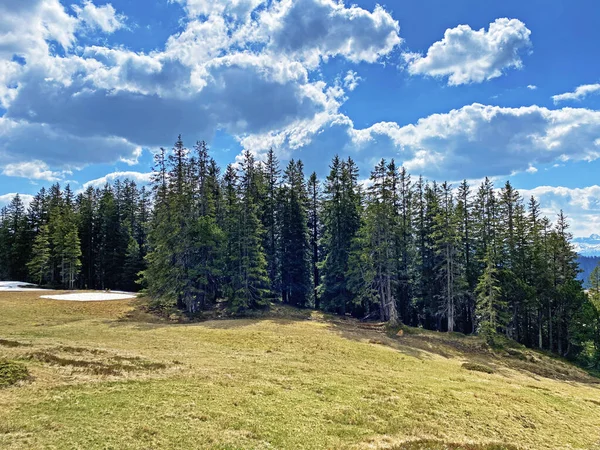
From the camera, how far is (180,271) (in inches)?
1420

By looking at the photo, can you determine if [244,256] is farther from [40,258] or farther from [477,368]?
[40,258]

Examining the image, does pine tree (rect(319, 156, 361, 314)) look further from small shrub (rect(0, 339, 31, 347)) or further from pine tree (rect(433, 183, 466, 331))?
small shrub (rect(0, 339, 31, 347))

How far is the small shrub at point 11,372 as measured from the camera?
1224cm

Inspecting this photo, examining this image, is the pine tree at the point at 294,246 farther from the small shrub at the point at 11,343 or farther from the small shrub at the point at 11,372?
the small shrub at the point at 11,372

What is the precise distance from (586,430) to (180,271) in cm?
3180

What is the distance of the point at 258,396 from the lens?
13.4 m

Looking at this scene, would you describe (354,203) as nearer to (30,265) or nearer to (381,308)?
(381,308)

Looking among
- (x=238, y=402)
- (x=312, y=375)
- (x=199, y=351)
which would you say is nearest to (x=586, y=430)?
(x=312, y=375)

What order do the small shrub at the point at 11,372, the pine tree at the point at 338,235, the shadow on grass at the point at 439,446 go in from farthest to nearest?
the pine tree at the point at 338,235 < the small shrub at the point at 11,372 < the shadow on grass at the point at 439,446

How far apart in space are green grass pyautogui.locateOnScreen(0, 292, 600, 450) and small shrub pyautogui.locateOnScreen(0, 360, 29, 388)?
0.47 m

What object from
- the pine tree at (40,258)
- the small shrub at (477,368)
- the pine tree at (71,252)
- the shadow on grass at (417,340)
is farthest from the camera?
the pine tree at (40,258)

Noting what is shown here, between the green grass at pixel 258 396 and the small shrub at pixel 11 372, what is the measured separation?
47cm

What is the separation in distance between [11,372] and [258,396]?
873 cm

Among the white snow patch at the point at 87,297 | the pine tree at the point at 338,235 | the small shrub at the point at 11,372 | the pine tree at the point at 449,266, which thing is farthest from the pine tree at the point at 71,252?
the pine tree at the point at 449,266
